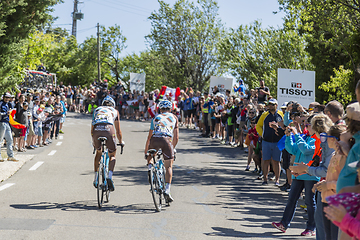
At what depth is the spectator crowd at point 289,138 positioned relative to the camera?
3.62m

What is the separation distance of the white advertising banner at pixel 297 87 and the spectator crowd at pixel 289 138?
0.75m

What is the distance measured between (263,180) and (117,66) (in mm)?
47054

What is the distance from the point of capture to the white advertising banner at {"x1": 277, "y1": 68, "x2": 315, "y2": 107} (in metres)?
14.1

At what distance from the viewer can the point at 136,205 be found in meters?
8.41

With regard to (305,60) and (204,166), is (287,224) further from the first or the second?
(305,60)

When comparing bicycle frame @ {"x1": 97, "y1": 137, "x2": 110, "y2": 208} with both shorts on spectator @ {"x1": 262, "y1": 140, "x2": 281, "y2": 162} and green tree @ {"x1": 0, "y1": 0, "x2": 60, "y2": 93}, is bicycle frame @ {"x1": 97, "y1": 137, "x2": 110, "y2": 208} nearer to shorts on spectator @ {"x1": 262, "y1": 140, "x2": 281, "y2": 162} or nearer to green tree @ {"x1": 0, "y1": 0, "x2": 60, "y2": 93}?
shorts on spectator @ {"x1": 262, "y1": 140, "x2": 281, "y2": 162}

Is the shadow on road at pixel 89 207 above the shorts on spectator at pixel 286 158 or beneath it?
beneath

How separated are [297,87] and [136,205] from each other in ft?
25.3

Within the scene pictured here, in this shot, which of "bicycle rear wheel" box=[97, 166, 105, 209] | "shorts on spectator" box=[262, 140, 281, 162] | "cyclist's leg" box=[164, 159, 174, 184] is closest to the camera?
"bicycle rear wheel" box=[97, 166, 105, 209]

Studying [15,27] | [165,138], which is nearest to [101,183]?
[165,138]

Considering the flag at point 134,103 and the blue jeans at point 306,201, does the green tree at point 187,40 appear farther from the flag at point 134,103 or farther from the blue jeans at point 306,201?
the blue jeans at point 306,201

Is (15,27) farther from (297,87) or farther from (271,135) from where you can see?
(271,135)

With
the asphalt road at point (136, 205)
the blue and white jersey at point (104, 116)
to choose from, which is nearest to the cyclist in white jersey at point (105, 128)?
the blue and white jersey at point (104, 116)

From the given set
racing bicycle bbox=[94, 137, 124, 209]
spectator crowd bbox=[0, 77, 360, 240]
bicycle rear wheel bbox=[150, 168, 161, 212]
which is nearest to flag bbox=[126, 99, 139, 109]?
spectator crowd bbox=[0, 77, 360, 240]
